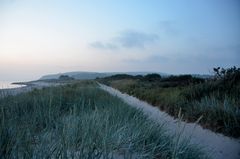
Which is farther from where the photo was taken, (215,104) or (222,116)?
(215,104)

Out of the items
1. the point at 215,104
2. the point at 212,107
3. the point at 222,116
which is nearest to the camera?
the point at 222,116

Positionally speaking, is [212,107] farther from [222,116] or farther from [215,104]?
[222,116]

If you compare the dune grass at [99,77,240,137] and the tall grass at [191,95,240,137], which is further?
the dune grass at [99,77,240,137]

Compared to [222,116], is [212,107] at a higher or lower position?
higher

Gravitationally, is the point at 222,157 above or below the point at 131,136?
below

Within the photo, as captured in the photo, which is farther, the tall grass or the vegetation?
the vegetation

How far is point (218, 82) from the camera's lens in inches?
554

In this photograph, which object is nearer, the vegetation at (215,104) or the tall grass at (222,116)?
the tall grass at (222,116)

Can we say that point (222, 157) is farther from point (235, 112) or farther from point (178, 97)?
point (178, 97)

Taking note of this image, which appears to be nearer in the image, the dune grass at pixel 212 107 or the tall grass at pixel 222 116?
the tall grass at pixel 222 116

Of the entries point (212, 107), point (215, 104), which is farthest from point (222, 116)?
point (215, 104)

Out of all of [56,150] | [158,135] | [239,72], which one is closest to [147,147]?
[158,135]

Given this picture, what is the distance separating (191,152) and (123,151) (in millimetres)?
1284

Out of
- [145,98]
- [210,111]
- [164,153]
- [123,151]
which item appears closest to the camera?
[123,151]
